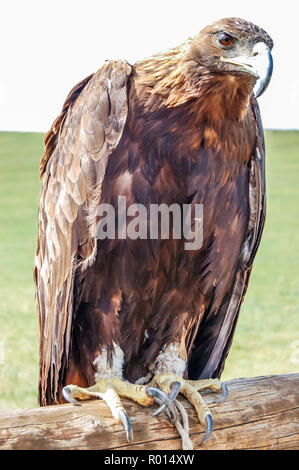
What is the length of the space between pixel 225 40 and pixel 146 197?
0.59 m

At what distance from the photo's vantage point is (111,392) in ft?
7.45

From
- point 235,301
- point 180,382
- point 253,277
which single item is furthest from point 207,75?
point 253,277

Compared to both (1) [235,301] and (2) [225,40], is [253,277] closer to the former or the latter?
(1) [235,301]

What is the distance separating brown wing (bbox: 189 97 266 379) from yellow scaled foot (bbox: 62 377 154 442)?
475 mm

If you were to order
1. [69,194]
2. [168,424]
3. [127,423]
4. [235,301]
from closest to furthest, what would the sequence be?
[127,423], [168,424], [69,194], [235,301]

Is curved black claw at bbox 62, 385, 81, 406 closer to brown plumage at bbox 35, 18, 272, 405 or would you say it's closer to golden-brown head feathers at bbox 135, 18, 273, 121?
brown plumage at bbox 35, 18, 272, 405

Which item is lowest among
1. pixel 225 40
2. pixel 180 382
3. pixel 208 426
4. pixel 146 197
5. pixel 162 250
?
pixel 208 426

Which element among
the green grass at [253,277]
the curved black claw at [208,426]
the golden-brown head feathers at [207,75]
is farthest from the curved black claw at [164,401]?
the green grass at [253,277]

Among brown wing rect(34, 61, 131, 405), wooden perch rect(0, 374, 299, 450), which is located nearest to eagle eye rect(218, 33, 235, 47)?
brown wing rect(34, 61, 131, 405)

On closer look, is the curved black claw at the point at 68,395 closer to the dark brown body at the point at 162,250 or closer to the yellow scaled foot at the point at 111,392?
the yellow scaled foot at the point at 111,392

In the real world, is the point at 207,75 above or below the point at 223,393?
above

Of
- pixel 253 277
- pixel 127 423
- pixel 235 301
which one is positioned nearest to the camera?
Result: pixel 127 423

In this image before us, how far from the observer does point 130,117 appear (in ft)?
7.45

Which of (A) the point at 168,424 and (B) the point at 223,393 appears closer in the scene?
(A) the point at 168,424
